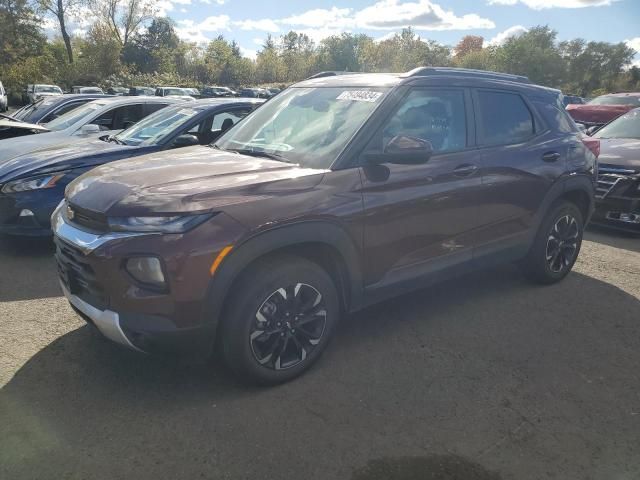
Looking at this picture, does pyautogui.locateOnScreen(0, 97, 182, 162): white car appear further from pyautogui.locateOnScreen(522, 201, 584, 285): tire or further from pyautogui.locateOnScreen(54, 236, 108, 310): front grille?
pyautogui.locateOnScreen(522, 201, 584, 285): tire

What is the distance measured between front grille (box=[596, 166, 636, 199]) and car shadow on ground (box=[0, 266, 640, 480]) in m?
3.29

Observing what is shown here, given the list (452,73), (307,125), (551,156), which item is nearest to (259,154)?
(307,125)

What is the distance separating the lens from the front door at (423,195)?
328cm

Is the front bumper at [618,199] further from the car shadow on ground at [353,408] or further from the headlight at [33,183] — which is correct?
the headlight at [33,183]

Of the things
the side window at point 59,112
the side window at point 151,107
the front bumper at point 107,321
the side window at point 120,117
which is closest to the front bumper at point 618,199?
the front bumper at point 107,321

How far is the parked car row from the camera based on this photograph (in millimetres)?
2645

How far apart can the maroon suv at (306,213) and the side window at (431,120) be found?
11 mm

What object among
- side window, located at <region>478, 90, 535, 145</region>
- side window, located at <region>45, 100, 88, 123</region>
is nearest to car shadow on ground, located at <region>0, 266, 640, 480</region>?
side window, located at <region>478, 90, 535, 145</region>

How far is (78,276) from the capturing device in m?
2.89

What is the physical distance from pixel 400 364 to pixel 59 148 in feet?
15.3

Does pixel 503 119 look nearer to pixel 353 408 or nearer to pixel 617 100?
pixel 353 408

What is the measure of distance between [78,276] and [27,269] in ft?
8.27

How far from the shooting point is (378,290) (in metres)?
3.41

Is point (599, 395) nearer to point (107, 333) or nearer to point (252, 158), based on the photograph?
point (252, 158)
